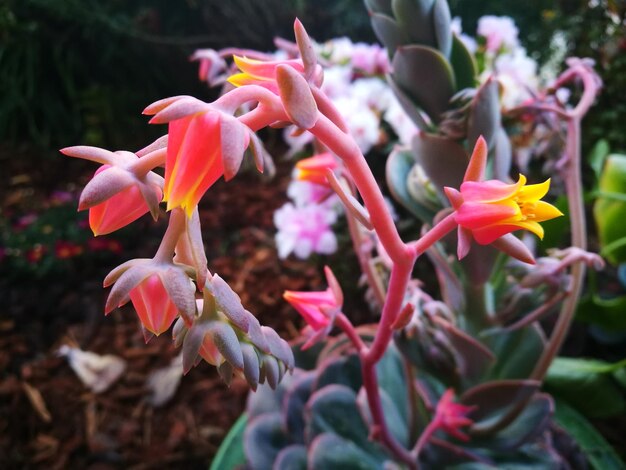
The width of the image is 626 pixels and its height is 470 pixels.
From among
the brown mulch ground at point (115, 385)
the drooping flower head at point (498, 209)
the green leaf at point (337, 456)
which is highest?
the drooping flower head at point (498, 209)

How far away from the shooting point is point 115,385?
1024mm

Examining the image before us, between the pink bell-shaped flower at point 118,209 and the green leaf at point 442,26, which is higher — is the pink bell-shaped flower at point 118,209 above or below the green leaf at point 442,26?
below

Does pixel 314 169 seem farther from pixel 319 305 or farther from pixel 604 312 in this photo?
pixel 604 312

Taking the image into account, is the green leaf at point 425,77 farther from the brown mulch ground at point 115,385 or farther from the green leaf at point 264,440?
the brown mulch ground at point 115,385

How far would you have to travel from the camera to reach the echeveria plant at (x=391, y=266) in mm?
221

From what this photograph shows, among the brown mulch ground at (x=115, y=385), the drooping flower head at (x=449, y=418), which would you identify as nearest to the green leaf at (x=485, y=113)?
the drooping flower head at (x=449, y=418)

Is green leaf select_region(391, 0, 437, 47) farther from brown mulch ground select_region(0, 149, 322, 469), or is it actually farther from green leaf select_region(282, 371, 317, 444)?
brown mulch ground select_region(0, 149, 322, 469)

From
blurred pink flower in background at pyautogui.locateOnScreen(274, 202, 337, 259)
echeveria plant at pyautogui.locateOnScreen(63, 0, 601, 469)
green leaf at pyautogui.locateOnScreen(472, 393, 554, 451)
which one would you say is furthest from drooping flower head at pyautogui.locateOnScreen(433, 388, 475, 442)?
blurred pink flower in background at pyautogui.locateOnScreen(274, 202, 337, 259)

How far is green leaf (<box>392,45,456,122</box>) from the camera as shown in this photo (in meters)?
0.46

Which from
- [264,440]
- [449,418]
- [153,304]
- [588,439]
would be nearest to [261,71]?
[153,304]

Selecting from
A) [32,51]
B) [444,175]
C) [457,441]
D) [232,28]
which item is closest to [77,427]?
[457,441]

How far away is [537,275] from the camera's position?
49 cm

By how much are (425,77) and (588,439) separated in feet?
1.72

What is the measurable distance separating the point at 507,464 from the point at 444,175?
1.10 ft
